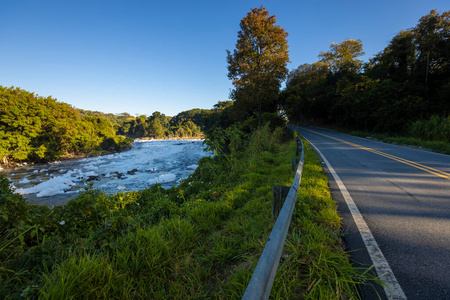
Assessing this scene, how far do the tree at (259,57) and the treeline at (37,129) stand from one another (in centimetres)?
2592

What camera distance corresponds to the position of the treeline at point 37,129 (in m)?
20.2

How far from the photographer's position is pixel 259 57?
49.4 feet

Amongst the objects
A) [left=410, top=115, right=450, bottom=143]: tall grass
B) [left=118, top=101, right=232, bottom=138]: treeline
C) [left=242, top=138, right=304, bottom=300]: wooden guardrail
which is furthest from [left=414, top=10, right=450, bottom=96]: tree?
[left=118, top=101, right=232, bottom=138]: treeline

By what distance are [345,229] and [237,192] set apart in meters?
2.07

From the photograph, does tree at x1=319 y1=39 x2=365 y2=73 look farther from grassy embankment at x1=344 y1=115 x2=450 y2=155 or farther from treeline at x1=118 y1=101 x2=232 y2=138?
treeline at x1=118 y1=101 x2=232 y2=138

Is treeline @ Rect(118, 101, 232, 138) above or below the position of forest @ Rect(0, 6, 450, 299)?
above

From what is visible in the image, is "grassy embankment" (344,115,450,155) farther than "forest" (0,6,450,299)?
Yes

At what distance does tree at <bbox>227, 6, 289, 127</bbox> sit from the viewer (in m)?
14.8

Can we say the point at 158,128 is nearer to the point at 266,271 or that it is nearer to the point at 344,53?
the point at 344,53

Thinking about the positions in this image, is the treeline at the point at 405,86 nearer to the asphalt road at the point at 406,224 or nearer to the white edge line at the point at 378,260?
the asphalt road at the point at 406,224

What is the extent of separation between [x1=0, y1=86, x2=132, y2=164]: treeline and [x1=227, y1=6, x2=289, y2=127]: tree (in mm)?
25920

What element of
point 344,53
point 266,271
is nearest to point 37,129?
point 266,271

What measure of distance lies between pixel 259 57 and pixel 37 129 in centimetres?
2963

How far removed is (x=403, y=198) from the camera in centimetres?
322
